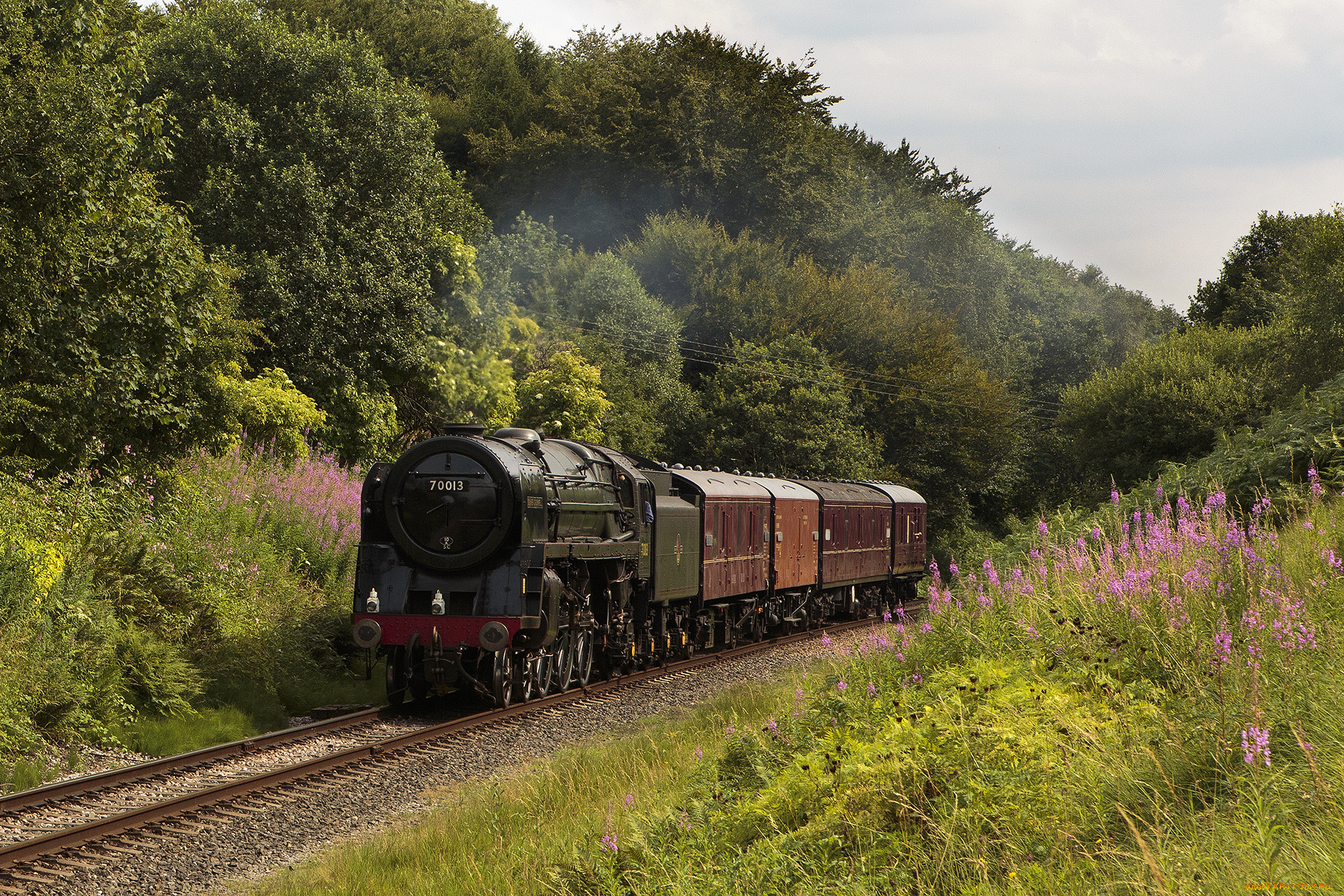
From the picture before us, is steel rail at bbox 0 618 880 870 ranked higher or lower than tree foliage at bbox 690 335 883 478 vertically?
lower

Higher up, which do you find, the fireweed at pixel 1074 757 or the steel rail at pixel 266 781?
the fireweed at pixel 1074 757

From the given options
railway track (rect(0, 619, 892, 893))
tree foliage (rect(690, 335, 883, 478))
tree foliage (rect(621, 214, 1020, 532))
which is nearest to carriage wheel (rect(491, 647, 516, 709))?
railway track (rect(0, 619, 892, 893))

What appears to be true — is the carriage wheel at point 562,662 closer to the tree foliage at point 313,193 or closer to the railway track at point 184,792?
the railway track at point 184,792

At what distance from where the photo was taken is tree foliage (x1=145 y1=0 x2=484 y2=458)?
25344 millimetres

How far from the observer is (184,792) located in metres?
8.86

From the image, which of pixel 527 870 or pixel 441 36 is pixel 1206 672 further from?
pixel 441 36

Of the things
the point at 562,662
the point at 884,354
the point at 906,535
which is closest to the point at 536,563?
the point at 562,662

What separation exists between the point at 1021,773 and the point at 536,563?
8204 millimetres

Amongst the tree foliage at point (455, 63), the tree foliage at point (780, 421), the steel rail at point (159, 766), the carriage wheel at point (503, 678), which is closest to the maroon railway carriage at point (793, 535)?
the carriage wheel at point (503, 678)

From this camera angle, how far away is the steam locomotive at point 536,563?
12.8m

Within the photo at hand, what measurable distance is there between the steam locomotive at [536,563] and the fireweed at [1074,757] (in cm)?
525

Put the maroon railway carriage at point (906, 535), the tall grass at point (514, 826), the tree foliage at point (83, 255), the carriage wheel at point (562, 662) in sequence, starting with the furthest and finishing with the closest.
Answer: the maroon railway carriage at point (906, 535), the carriage wheel at point (562, 662), the tree foliage at point (83, 255), the tall grass at point (514, 826)

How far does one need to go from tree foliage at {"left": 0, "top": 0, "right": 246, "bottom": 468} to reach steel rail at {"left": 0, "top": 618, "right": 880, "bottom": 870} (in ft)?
16.0

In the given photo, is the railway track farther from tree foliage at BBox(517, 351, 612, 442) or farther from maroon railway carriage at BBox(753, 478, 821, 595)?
tree foliage at BBox(517, 351, 612, 442)
